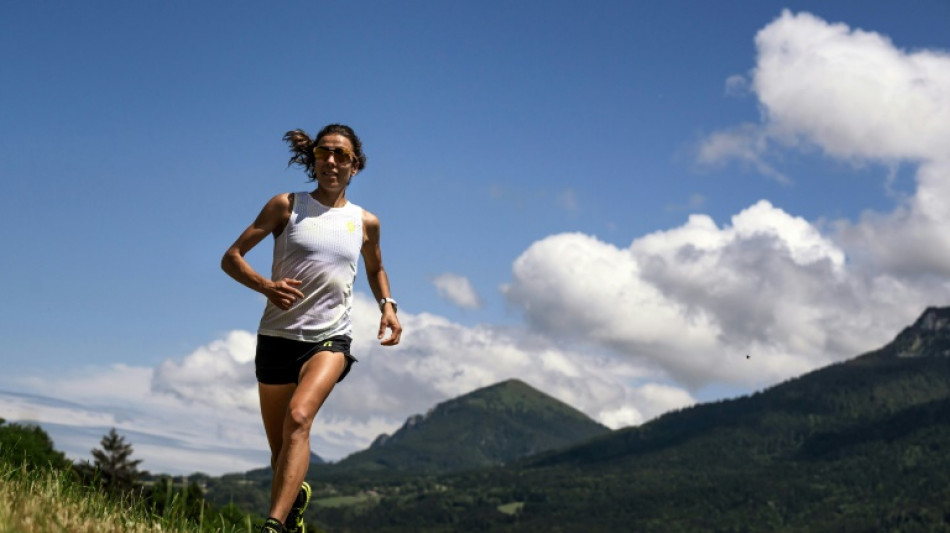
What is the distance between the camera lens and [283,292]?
24.8 feet

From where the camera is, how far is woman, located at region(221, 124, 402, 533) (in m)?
7.66

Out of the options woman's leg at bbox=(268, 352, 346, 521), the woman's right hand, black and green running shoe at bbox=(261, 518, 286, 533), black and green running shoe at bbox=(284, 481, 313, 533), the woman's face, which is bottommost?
black and green running shoe at bbox=(261, 518, 286, 533)

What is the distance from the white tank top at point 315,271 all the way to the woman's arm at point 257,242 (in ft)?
0.30

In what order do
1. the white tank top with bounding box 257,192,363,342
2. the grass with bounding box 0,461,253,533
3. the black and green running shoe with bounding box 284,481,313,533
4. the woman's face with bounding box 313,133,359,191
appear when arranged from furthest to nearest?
the woman's face with bounding box 313,133,359,191 → the black and green running shoe with bounding box 284,481,313,533 → the white tank top with bounding box 257,192,363,342 → the grass with bounding box 0,461,253,533

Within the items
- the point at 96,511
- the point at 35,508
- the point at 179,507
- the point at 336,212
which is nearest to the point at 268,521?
the point at 179,507

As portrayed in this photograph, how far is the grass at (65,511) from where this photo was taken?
496cm

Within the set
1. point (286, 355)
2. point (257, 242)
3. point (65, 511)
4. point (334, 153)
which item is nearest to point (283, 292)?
point (286, 355)

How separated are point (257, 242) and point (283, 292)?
2.43ft

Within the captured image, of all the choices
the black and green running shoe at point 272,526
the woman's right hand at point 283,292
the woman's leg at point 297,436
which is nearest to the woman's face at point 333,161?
the woman's right hand at point 283,292

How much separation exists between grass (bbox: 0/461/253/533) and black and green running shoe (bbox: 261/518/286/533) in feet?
0.85

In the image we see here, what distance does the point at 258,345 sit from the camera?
805cm

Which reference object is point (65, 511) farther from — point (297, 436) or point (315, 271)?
point (315, 271)

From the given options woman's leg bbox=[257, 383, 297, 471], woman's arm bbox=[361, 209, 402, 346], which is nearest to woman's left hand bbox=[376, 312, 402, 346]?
woman's arm bbox=[361, 209, 402, 346]

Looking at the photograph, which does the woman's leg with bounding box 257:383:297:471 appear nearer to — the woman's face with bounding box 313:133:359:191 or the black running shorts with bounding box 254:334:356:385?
the black running shorts with bounding box 254:334:356:385
